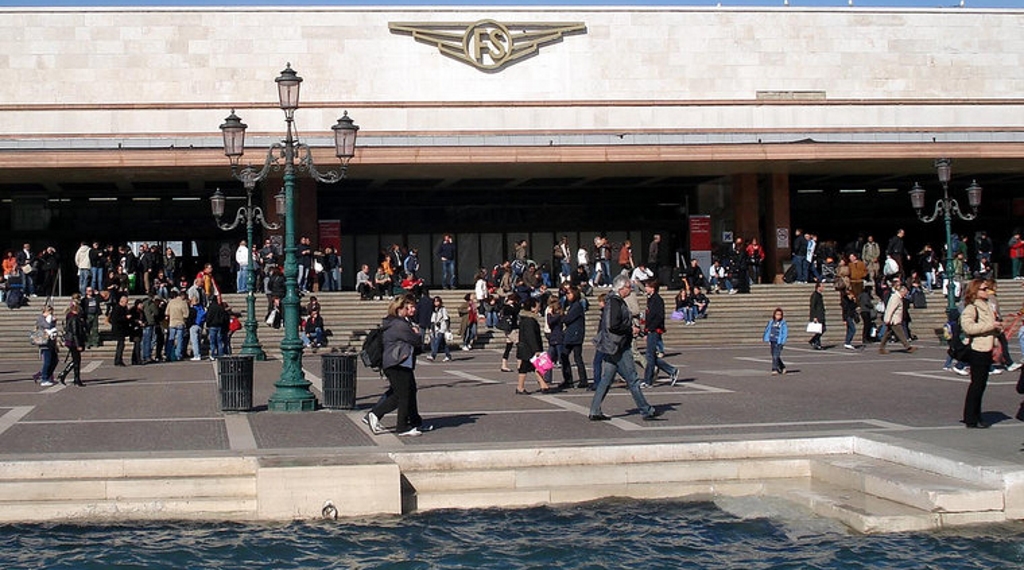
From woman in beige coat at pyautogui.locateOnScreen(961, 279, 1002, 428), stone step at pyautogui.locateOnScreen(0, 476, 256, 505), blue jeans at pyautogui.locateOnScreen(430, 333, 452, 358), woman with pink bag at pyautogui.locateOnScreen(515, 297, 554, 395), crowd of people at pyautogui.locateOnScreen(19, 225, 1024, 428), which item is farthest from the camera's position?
blue jeans at pyautogui.locateOnScreen(430, 333, 452, 358)

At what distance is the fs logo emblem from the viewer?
4184 centimetres

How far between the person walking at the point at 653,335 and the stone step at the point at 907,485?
7.19 meters

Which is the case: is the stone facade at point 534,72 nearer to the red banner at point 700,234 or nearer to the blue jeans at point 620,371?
the red banner at point 700,234

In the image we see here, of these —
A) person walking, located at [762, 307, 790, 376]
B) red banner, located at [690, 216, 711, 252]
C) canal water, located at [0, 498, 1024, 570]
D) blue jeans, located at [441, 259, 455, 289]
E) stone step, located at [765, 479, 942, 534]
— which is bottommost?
canal water, located at [0, 498, 1024, 570]

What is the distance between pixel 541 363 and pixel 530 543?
8117 millimetres

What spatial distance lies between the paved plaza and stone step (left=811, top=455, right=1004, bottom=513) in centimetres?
68

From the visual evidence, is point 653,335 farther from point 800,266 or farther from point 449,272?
point 800,266

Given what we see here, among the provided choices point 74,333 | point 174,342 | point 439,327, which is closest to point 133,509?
point 74,333

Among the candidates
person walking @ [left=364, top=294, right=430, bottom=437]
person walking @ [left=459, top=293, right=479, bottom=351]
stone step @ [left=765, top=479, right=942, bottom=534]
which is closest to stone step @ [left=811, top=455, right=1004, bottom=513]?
stone step @ [left=765, top=479, right=942, bottom=534]

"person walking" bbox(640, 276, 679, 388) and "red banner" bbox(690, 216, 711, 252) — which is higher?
"red banner" bbox(690, 216, 711, 252)

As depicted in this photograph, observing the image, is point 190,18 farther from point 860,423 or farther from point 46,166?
point 860,423

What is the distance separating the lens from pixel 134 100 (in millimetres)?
40406

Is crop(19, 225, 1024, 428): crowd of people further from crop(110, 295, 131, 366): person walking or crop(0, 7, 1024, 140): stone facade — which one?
crop(0, 7, 1024, 140): stone facade

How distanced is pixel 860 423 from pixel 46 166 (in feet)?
92.0
